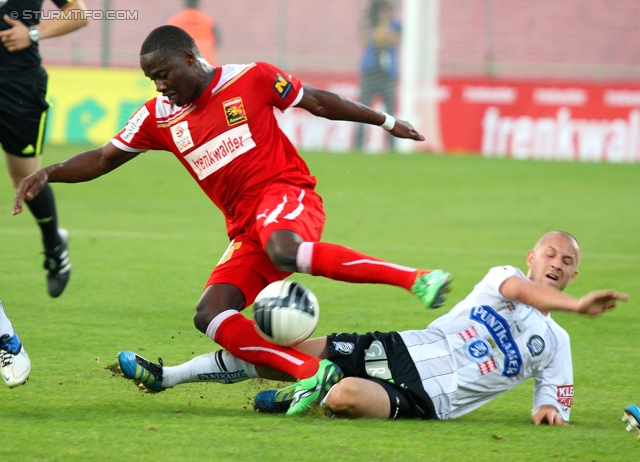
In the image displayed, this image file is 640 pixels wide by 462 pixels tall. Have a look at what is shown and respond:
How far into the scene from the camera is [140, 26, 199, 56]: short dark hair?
4547 millimetres

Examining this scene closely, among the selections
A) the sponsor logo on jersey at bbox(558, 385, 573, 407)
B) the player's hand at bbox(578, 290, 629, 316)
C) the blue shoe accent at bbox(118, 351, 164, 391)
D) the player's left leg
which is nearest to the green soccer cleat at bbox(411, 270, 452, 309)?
the player's left leg

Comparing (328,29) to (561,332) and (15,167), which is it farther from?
(561,332)

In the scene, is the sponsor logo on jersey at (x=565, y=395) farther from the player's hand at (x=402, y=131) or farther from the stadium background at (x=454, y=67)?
the stadium background at (x=454, y=67)

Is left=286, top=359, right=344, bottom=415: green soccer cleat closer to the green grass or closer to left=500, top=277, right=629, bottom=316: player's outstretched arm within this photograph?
the green grass

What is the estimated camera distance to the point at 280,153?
16.4 ft

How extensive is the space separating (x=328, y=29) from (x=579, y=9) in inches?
262

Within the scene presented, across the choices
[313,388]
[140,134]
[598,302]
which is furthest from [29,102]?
[598,302]

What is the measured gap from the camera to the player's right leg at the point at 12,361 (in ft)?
13.8

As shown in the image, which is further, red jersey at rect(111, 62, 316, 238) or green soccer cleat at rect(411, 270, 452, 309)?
red jersey at rect(111, 62, 316, 238)

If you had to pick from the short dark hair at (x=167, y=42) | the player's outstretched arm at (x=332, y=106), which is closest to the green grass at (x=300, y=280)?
the player's outstretched arm at (x=332, y=106)

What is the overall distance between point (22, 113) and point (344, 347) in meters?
3.26

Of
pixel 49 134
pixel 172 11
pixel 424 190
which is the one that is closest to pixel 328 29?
pixel 172 11

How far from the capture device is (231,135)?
15.8 feet

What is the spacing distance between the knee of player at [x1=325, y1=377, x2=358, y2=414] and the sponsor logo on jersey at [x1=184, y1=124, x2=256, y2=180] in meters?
1.34
